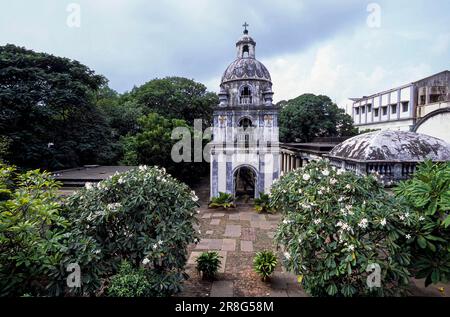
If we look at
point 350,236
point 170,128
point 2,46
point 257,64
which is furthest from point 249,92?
point 2,46

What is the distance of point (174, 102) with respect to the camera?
26.2m

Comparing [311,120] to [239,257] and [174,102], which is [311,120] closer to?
[174,102]

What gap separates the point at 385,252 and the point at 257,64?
540 inches

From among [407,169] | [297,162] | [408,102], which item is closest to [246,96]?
[297,162]

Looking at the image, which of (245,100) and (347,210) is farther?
(245,100)

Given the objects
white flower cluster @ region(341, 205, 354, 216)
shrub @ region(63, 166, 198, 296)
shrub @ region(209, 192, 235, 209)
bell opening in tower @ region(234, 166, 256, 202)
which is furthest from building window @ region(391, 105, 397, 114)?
shrub @ region(63, 166, 198, 296)

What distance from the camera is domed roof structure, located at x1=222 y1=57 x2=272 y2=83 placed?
49.4ft

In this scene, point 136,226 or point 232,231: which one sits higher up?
point 136,226

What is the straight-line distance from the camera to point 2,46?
Answer: 47.8 ft

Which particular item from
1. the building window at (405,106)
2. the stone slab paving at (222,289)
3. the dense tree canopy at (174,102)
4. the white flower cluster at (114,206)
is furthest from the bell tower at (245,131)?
the building window at (405,106)

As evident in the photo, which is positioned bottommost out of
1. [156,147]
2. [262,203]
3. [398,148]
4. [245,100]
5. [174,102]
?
[262,203]

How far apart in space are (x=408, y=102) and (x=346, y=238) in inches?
1196

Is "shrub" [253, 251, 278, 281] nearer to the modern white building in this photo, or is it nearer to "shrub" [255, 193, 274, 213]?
"shrub" [255, 193, 274, 213]

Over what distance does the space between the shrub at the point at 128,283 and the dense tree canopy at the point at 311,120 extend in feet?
80.2
